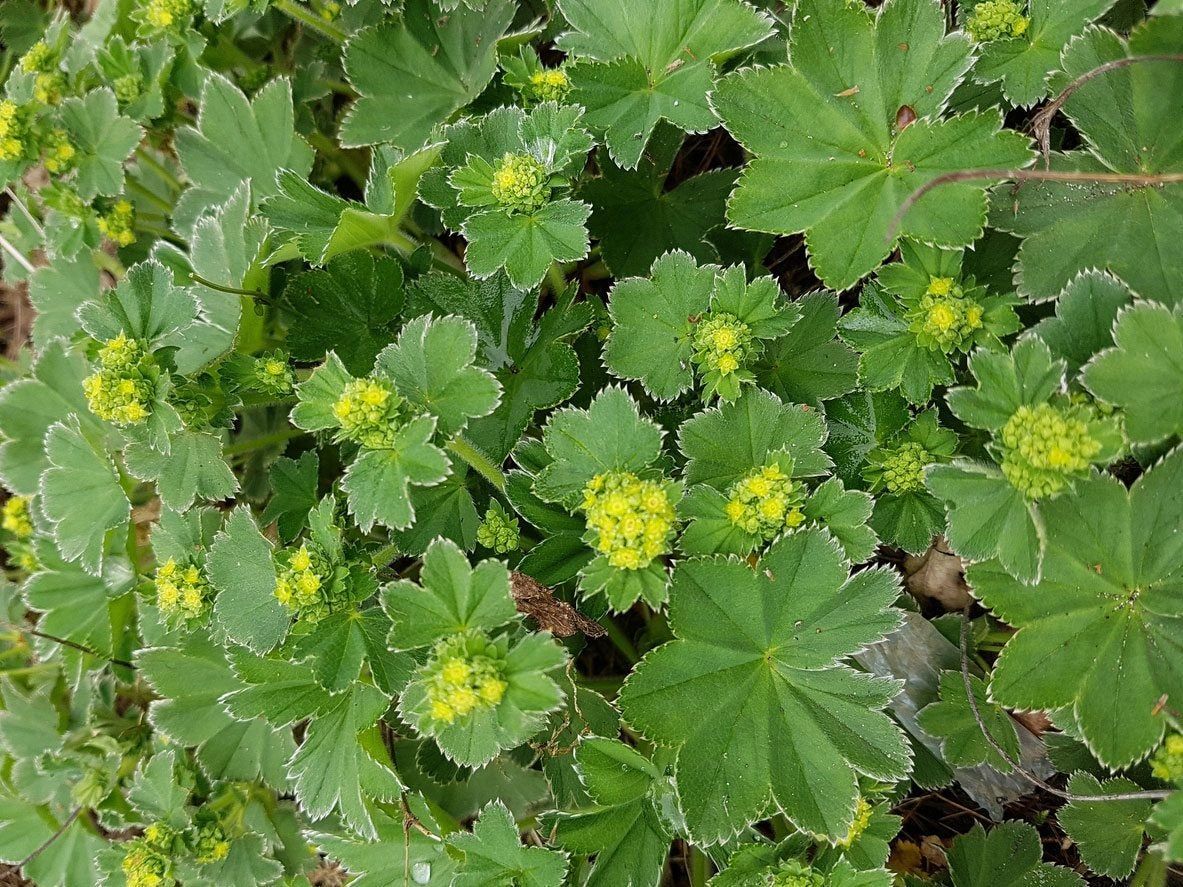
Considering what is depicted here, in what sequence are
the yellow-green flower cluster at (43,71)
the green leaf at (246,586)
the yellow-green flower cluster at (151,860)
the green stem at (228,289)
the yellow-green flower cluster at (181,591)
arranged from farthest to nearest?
the yellow-green flower cluster at (43,71) < the green stem at (228,289) < the yellow-green flower cluster at (151,860) < the yellow-green flower cluster at (181,591) < the green leaf at (246,586)

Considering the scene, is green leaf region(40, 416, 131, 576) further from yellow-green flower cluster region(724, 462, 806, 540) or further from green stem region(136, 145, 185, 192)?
yellow-green flower cluster region(724, 462, 806, 540)

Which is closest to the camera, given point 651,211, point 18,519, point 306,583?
point 306,583

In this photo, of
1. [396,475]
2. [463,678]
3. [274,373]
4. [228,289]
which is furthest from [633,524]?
[228,289]

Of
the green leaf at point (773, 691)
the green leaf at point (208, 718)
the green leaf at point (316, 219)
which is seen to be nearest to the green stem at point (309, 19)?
the green leaf at point (316, 219)

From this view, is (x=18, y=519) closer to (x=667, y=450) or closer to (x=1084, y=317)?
(x=667, y=450)

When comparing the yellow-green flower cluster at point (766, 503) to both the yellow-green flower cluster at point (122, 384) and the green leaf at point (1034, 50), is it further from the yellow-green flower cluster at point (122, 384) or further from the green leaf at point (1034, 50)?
the yellow-green flower cluster at point (122, 384)

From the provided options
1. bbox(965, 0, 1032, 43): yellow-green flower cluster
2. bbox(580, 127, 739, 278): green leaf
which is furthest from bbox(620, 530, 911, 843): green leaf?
bbox(965, 0, 1032, 43): yellow-green flower cluster
